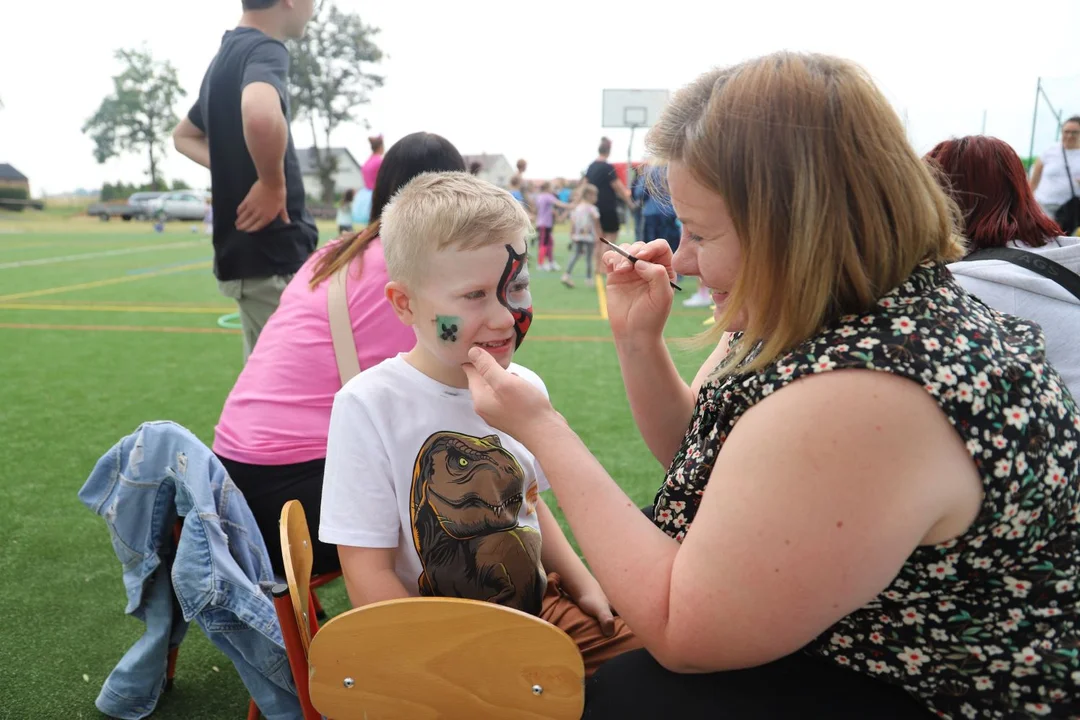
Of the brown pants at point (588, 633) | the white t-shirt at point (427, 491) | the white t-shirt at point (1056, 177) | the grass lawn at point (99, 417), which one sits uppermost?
the white t-shirt at point (1056, 177)

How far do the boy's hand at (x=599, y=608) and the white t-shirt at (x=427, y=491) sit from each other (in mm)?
135

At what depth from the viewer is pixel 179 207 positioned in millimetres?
31938

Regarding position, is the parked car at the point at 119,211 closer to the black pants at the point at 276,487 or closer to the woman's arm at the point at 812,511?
the black pants at the point at 276,487

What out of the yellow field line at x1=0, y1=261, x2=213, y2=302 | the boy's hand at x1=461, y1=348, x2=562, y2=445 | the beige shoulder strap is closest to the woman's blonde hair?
the boy's hand at x1=461, y1=348, x2=562, y2=445

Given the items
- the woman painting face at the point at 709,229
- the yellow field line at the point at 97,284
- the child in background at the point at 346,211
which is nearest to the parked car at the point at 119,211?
the child in background at the point at 346,211

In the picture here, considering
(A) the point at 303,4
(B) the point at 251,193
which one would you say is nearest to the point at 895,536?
(B) the point at 251,193

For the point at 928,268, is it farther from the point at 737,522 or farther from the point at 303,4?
the point at 303,4

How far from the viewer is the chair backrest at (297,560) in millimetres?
1346

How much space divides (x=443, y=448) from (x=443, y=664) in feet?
1.62

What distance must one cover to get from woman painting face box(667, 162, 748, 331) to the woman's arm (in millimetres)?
271

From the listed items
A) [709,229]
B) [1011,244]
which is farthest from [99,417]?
[1011,244]

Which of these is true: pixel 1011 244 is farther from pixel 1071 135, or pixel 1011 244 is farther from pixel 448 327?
pixel 1071 135

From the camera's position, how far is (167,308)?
28.9 ft

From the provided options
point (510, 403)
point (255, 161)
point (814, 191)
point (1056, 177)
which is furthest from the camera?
point (1056, 177)
